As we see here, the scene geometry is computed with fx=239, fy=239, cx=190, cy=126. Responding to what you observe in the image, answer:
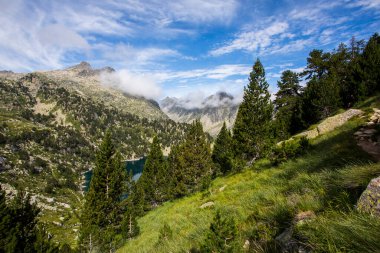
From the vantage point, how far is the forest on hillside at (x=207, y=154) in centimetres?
3519

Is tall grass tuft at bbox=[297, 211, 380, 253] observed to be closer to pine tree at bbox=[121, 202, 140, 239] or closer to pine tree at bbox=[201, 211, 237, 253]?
pine tree at bbox=[201, 211, 237, 253]

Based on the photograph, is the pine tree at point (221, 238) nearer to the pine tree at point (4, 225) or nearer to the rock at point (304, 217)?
Result: the rock at point (304, 217)

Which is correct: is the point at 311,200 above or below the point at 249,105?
below

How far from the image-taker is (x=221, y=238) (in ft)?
16.8

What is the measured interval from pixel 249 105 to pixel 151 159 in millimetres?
44209

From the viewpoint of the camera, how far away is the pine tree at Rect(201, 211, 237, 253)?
4.98 meters

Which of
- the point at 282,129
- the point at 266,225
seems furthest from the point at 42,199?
the point at 266,225

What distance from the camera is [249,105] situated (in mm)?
38750

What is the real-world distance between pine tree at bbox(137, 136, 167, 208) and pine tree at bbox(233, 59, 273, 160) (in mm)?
39640

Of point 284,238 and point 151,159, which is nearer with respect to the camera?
point 284,238

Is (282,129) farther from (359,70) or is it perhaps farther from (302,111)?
(359,70)

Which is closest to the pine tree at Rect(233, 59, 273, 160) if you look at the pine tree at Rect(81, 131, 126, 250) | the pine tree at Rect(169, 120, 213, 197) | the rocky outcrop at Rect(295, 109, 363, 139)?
the rocky outcrop at Rect(295, 109, 363, 139)

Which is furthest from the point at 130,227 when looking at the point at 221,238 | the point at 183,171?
the point at 221,238

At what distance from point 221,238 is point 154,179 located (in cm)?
7062
